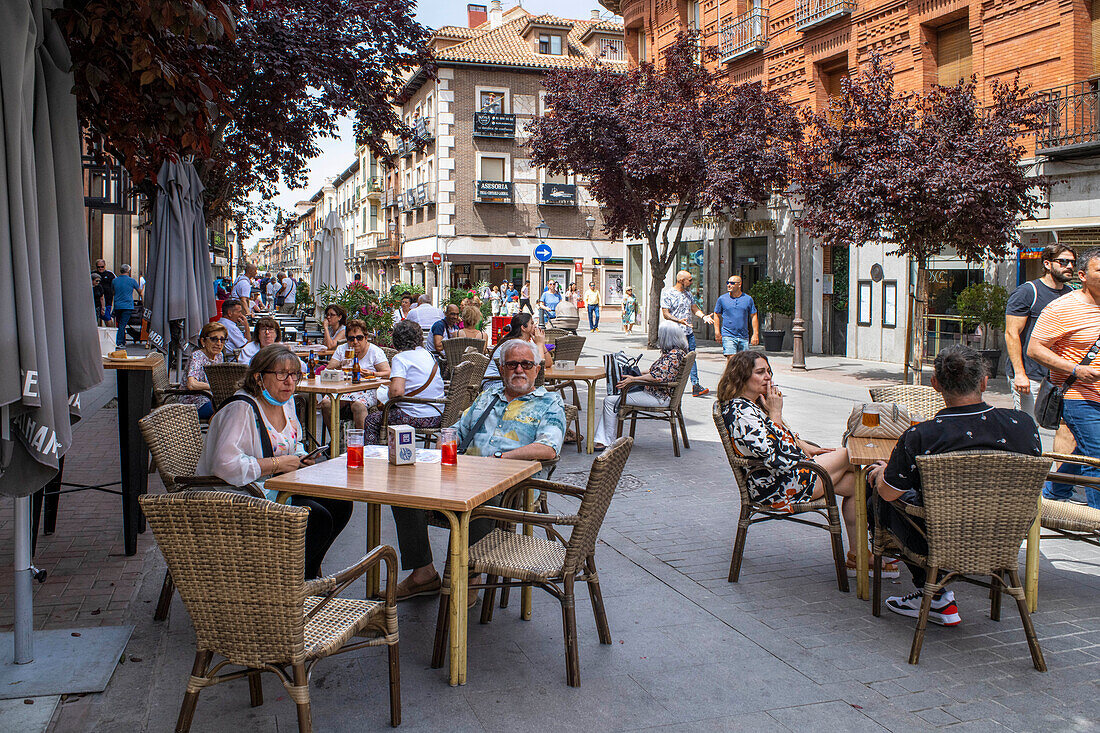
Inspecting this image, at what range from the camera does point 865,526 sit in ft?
15.9

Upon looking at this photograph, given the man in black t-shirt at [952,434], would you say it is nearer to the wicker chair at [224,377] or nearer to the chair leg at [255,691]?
the chair leg at [255,691]

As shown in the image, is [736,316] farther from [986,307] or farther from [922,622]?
[922,622]

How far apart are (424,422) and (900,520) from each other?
4232mm

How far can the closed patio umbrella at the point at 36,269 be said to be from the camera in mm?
3275

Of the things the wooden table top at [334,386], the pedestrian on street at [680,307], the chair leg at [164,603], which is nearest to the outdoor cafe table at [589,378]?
the wooden table top at [334,386]

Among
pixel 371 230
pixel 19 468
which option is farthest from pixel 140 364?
pixel 371 230

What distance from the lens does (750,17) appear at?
2458cm

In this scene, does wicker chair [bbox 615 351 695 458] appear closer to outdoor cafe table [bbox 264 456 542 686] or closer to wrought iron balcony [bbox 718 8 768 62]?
outdoor cafe table [bbox 264 456 542 686]

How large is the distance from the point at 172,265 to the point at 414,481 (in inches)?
214

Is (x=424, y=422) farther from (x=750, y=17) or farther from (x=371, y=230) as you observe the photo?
(x=371, y=230)

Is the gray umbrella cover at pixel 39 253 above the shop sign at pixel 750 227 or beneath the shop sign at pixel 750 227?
beneath

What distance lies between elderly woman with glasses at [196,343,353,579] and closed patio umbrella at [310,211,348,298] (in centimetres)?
1328

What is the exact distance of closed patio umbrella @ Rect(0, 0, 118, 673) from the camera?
3275 mm

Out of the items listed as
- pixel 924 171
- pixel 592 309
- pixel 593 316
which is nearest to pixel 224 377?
pixel 924 171
